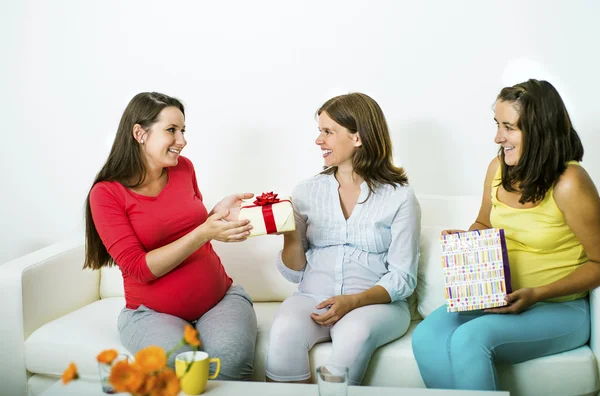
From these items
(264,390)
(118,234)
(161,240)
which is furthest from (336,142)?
(264,390)

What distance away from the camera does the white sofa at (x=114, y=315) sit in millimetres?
1893

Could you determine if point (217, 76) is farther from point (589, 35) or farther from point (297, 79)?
point (589, 35)

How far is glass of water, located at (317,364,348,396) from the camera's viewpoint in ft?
4.56

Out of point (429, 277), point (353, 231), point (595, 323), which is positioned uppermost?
point (353, 231)

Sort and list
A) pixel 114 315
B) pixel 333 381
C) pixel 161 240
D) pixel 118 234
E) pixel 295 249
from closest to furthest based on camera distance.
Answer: pixel 333 381 → pixel 118 234 → pixel 161 240 → pixel 295 249 → pixel 114 315

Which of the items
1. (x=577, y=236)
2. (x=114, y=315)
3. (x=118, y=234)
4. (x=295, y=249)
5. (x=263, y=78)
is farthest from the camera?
(x=263, y=78)

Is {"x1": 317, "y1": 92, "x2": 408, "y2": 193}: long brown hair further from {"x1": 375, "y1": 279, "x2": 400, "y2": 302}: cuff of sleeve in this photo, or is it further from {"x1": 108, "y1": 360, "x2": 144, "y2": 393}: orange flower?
{"x1": 108, "y1": 360, "x2": 144, "y2": 393}: orange flower

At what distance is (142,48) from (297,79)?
715mm

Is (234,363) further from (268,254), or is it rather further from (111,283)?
(111,283)

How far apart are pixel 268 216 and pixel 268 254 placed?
0.61 metres

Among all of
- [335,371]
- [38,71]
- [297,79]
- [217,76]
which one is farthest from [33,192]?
[335,371]

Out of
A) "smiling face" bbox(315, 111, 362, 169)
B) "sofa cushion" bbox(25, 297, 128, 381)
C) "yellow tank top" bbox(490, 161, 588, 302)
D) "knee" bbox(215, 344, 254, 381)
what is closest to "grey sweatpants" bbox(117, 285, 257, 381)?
"knee" bbox(215, 344, 254, 381)

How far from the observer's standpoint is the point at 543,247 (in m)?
1.96

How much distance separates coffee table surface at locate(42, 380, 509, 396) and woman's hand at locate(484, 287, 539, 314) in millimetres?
441
